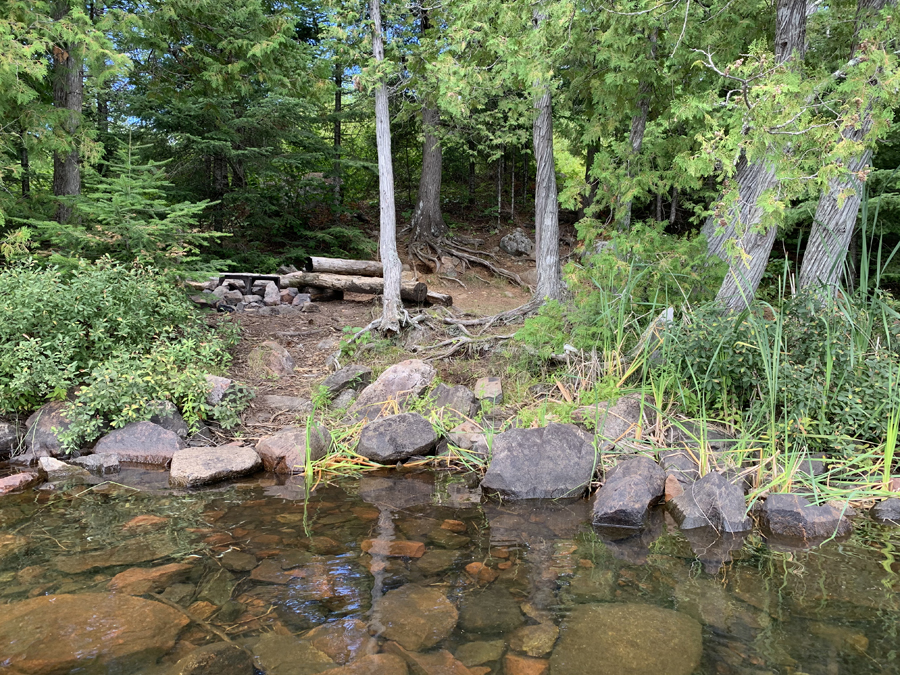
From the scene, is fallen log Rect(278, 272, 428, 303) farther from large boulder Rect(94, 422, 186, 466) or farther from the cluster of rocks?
large boulder Rect(94, 422, 186, 466)

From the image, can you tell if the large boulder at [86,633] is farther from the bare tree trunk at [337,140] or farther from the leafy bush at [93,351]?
the bare tree trunk at [337,140]

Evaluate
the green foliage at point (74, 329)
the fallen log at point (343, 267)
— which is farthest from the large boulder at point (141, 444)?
the fallen log at point (343, 267)

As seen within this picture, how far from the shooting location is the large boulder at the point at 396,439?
5.37 metres

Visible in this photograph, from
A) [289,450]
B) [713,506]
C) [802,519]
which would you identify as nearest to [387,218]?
[289,450]

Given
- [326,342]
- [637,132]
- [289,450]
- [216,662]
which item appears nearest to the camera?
[216,662]

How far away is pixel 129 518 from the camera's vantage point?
4.14 m

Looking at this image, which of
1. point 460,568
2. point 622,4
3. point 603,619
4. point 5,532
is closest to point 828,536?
point 603,619

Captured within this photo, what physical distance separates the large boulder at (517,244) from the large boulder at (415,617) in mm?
13078

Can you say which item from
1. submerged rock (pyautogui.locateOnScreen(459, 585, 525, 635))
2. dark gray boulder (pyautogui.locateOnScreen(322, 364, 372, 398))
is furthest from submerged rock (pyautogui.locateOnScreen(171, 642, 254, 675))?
dark gray boulder (pyautogui.locateOnScreen(322, 364, 372, 398))

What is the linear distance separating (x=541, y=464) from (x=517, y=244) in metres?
11.6

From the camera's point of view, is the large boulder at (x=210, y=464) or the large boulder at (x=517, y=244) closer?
the large boulder at (x=210, y=464)

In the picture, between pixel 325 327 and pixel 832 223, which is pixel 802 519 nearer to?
pixel 832 223

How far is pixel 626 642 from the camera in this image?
2.76 meters

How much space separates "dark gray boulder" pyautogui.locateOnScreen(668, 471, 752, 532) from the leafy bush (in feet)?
14.6
